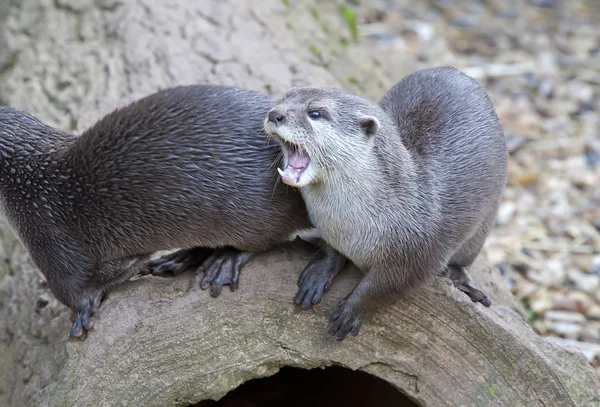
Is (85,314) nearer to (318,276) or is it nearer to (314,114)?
(318,276)

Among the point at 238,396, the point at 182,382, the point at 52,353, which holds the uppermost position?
the point at 182,382

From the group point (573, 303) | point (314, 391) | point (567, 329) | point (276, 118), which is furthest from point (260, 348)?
point (573, 303)

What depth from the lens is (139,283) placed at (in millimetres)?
2373

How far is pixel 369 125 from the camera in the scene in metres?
2.12

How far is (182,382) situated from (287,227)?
0.54m

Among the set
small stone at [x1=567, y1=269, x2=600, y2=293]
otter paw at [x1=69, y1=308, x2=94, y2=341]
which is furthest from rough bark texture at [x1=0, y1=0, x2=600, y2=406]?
small stone at [x1=567, y1=269, x2=600, y2=293]

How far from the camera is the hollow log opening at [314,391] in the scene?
295 cm

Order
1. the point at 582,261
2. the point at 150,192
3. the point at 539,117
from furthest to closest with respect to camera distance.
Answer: the point at 539,117
the point at 582,261
the point at 150,192

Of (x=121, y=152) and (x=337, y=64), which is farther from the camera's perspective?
(x=337, y=64)

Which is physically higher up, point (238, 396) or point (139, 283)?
point (139, 283)

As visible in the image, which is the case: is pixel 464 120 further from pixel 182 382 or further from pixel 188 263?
pixel 182 382

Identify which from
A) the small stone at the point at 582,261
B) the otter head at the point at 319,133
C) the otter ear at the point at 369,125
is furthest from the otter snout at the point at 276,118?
the small stone at the point at 582,261

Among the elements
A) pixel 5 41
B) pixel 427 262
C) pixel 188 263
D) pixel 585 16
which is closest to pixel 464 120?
pixel 427 262

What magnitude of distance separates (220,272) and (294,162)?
395 millimetres
